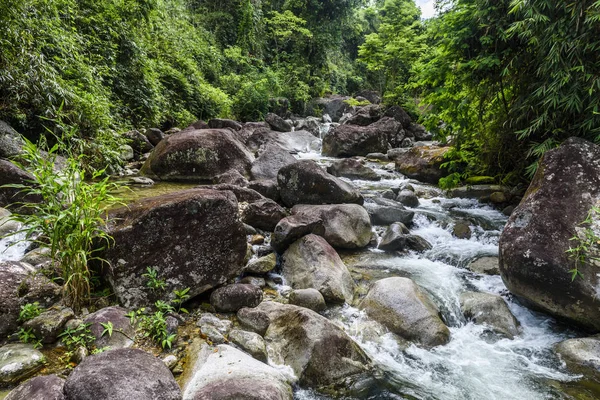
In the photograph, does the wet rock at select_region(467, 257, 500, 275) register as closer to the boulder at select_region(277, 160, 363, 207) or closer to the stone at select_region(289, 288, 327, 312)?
the boulder at select_region(277, 160, 363, 207)

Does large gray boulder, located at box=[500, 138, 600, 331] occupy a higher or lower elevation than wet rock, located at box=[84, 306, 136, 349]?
higher

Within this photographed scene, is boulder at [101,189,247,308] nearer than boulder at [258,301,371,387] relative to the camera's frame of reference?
No

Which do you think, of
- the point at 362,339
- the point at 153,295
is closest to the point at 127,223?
the point at 153,295

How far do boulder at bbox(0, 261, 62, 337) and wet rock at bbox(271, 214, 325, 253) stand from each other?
2.81 m

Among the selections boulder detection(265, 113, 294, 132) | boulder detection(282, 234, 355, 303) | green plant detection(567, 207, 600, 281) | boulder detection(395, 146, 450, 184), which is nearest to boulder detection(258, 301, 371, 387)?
boulder detection(282, 234, 355, 303)

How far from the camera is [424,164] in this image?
1062 cm

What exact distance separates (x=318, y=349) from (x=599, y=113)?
17.4 feet

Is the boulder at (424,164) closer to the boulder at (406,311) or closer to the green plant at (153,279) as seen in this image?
the boulder at (406,311)

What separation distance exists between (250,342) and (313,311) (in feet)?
2.49

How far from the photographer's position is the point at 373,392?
122 inches

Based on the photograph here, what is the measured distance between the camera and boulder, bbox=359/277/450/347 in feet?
12.6

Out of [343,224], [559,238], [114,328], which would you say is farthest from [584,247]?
[114,328]

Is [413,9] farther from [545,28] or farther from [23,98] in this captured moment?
[23,98]

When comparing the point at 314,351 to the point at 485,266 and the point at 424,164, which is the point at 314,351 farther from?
the point at 424,164
